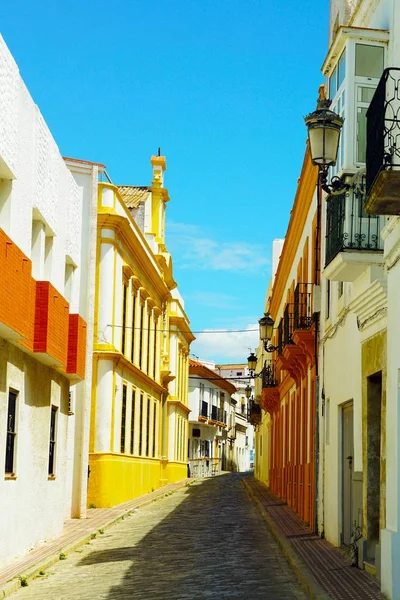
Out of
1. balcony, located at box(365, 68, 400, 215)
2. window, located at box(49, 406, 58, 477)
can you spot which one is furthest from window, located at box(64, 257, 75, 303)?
balcony, located at box(365, 68, 400, 215)

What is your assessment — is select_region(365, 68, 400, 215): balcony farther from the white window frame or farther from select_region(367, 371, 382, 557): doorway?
select_region(367, 371, 382, 557): doorway

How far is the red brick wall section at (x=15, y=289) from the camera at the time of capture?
1001 centimetres

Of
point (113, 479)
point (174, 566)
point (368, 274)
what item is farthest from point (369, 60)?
point (113, 479)

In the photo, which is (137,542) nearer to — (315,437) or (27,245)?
(315,437)

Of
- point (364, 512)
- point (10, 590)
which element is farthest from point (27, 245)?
point (364, 512)

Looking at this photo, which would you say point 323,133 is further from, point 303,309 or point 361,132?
point 303,309

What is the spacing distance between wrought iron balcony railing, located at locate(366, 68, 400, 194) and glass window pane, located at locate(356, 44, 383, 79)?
1.93 m

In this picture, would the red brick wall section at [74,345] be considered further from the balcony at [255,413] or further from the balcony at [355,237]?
the balcony at [255,413]

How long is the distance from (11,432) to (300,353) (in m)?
9.31

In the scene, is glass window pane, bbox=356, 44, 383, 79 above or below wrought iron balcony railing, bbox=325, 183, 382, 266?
above

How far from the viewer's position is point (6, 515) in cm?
1153

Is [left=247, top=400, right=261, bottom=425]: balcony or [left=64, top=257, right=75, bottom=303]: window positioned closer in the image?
[left=64, top=257, right=75, bottom=303]: window

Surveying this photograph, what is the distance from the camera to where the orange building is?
59.6ft

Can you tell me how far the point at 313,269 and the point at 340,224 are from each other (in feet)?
26.3
